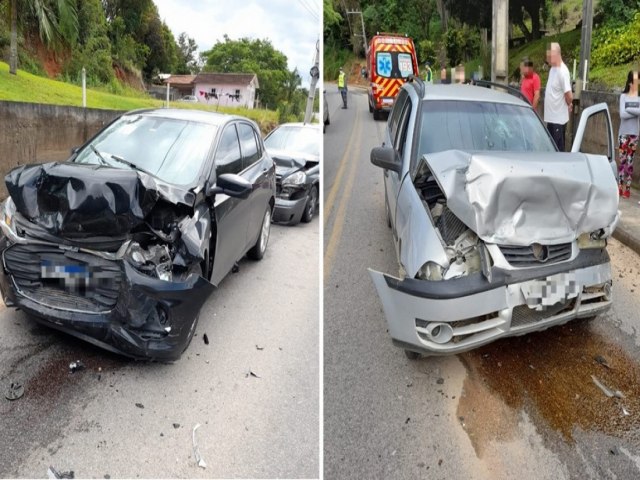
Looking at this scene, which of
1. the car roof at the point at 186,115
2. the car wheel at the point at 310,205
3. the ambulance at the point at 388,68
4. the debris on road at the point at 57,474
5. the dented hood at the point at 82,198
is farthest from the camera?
the ambulance at the point at 388,68

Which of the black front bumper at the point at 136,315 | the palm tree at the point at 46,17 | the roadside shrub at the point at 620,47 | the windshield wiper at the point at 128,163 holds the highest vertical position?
the palm tree at the point at 46,17

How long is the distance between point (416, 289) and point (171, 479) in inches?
67.5

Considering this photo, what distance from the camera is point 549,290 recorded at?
3.43m

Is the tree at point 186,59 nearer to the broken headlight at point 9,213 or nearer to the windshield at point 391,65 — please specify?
the windshield at point 391,65

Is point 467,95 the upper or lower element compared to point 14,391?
upper

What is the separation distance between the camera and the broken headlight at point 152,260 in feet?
11.8

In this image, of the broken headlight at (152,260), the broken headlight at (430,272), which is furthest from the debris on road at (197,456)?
the broken headlight at (430,272)

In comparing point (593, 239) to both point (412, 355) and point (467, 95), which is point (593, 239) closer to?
point (412, 355)

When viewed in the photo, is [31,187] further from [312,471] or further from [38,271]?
[312,471]

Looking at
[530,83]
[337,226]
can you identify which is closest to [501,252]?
[337,226]

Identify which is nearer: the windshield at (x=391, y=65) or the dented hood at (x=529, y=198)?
the dented hood at (x=529, y=198)

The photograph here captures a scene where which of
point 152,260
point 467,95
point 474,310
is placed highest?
point 467,95

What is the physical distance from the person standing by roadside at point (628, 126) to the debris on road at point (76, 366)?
22.9 feet

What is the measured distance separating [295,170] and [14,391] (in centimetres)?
581
